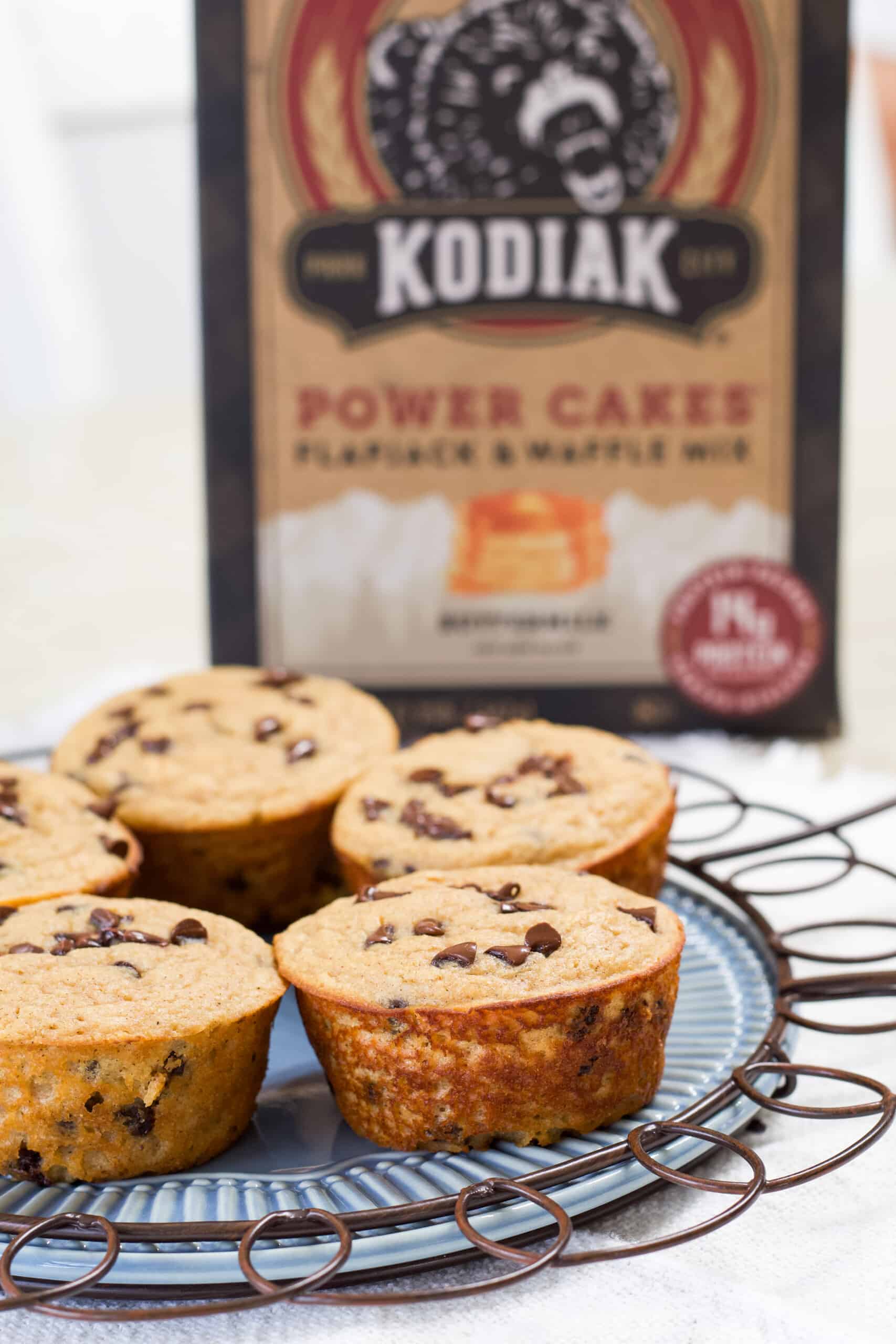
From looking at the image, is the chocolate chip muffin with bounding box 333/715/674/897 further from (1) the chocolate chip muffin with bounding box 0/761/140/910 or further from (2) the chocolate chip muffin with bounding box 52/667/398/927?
(1) the chocolate chip muffin with bounding box 0/761/140/910

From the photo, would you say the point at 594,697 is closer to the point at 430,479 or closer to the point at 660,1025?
the point at 430,479

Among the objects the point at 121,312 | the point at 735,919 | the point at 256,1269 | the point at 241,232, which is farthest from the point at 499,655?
the point at 121,312

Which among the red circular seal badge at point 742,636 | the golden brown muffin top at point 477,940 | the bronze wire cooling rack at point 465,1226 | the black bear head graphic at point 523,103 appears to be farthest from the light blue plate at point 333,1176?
the black bear head graphic at point 523,103

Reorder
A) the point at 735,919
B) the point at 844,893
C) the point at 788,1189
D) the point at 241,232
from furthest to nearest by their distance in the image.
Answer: the point at 241,232 < the point at 844,893 < the point at 735,919 < the point at 788,1189

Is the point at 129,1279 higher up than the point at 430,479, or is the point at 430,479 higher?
the point at 430,479

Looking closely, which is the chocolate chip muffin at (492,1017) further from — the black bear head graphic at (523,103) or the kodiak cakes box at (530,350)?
the black bear head graphic at (523,103)

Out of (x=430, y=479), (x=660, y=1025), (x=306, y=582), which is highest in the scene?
(x=430, y=479)

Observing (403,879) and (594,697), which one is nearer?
(403,879)

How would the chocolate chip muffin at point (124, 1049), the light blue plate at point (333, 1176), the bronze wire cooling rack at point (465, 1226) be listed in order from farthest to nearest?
the chocolate chip muffin at point (124, 1049), the light blue plate at point (333, 1176), the bronze wire cooling rack at point (465, 1226)
